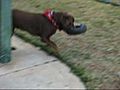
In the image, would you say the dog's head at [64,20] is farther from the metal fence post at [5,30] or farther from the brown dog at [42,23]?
the metal fence post at [5,30]

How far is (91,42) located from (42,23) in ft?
2.95

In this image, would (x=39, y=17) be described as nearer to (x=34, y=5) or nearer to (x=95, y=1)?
(x=34, y=5)

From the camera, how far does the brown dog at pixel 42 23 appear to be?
617 cm

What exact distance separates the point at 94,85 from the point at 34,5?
3.88 meters

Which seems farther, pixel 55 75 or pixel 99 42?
pixel 99 42

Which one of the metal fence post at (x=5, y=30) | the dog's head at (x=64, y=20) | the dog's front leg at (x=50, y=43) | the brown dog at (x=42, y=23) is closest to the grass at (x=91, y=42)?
the dog's front leg at (x=50, y=43)

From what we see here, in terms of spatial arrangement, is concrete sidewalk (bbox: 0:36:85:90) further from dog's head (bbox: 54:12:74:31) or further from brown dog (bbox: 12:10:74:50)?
dog's head (bbox: 54:12:74:31)

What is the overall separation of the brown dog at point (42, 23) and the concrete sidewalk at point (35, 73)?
31 centimetres

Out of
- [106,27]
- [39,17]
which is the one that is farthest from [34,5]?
[39,17]

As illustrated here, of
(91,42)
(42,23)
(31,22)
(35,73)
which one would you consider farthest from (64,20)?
→ (35,73)

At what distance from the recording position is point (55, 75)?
18.4 feet

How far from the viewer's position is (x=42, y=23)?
6.26 metres

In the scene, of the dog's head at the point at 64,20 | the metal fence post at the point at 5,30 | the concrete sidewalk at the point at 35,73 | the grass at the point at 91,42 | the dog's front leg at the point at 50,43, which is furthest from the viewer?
the dog's front leg at the point at 50,43

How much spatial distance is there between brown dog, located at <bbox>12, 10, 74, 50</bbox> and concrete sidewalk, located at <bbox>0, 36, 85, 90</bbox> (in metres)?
0.31
